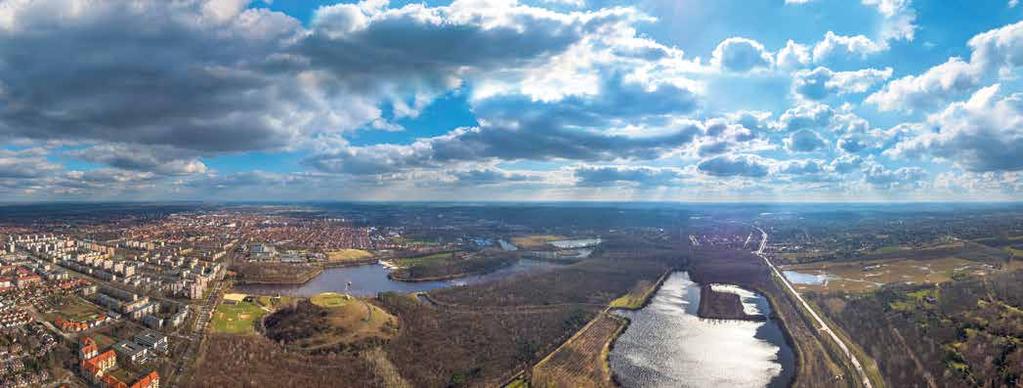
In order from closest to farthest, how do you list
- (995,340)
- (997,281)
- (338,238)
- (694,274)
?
(995,340) → (997,281) → (694,274) → (338,238)

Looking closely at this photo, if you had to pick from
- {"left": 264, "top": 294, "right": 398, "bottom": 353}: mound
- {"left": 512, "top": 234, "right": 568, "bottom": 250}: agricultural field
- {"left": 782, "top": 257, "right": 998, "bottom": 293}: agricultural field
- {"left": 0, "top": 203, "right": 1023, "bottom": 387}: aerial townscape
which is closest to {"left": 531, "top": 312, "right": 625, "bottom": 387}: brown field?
{"left": 0, "top": 203, "right": 1023, "bottom": 387}: aerial townscape

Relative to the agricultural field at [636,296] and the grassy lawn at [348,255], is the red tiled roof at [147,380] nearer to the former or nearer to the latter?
the agricultural field at [636,296]

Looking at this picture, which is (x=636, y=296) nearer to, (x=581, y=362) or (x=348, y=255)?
(x=581, y=362)

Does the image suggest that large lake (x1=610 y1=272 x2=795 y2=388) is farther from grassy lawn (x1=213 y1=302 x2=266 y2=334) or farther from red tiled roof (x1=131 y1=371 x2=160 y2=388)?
grassy lawn (x1=213 y1=302 x2=266 y2=334)

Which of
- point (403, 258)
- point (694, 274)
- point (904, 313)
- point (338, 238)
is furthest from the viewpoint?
point (338, 238)

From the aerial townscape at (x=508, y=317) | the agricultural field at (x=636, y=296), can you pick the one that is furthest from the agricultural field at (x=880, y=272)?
the agricultural field at (x=636, y=296)

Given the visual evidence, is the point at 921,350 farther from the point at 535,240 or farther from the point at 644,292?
the point at 535,240

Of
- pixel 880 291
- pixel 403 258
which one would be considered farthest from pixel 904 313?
pixel 403 258

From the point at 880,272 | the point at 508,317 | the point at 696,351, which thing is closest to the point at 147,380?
the point at 508,317
